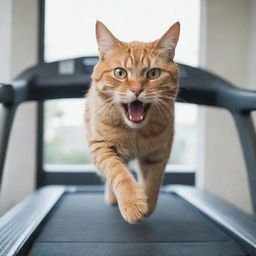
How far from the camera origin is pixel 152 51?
122cm

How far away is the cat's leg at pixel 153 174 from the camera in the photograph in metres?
1.38

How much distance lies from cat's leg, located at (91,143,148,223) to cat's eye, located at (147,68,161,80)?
1.05ft

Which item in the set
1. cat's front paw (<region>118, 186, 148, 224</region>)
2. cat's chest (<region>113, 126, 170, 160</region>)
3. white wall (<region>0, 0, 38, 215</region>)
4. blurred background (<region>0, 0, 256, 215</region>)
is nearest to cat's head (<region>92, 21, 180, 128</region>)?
cat's chest (<region>113, 126, 170, 160</region>)

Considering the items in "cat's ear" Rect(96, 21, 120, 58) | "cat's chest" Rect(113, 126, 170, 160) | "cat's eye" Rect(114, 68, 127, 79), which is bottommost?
"cat's chest" Rect(113, 126, 170, 160)

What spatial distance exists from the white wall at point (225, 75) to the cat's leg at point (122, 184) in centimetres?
147

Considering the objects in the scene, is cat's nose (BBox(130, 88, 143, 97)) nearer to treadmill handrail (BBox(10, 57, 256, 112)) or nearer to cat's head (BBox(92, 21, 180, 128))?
cat's head (BBox(92, 21, 180, 128))

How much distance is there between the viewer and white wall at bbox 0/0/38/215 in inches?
96.0

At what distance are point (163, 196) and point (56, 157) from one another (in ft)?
3.35

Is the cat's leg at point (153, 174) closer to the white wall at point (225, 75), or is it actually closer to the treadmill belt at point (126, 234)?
the treadmill belt at point (126, 234)

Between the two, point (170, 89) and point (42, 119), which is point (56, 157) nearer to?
point (42, 119)

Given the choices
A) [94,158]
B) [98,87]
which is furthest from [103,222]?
[98,87]

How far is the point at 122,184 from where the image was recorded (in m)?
1.13

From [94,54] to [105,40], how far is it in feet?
4.38

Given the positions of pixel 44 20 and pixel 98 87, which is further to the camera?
pixel 44 20
